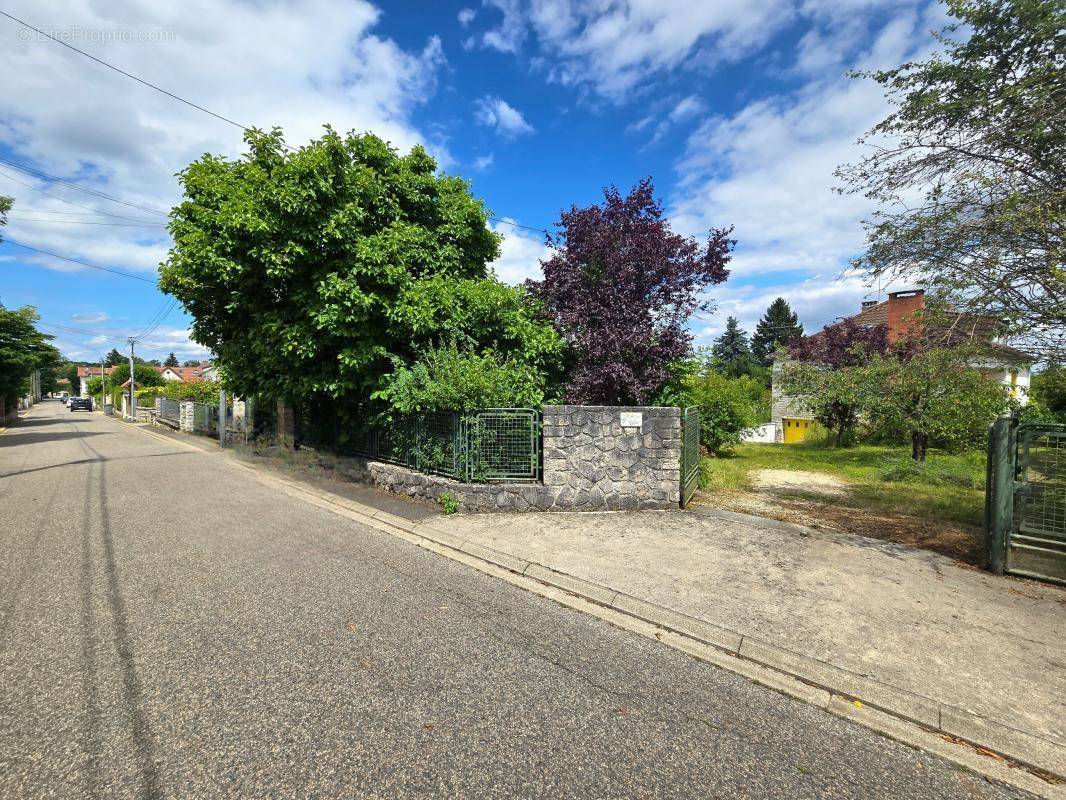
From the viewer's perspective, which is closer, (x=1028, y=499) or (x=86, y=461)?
(x=1028, y=499)

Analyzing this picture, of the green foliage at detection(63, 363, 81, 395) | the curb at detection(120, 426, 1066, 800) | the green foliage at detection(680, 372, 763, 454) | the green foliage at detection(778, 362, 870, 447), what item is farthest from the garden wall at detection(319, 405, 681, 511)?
the green foliage at detection(63, 363, 81, 395)

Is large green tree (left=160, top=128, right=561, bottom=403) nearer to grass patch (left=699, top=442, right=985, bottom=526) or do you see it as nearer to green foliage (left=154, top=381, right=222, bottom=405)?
grass patch (left=699, top=442, right=985, bottom=526)

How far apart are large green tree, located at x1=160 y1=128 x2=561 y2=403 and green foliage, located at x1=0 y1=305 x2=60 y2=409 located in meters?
18.4

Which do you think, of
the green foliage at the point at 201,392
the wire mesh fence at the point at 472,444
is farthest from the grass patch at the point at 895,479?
the green foliage at the point at 201,392

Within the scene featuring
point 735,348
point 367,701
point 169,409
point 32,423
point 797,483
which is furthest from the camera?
point 735,348

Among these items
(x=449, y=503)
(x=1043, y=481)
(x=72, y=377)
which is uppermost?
(x=72, y=377)

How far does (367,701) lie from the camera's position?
108 inches

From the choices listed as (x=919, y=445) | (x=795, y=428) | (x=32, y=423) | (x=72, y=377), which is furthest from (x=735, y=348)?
(x=72, y=377)

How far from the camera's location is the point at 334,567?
494 cm

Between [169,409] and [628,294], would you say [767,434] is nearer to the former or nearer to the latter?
[628,294]

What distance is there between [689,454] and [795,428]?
21.4 meters

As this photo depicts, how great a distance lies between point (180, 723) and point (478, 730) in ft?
5.36

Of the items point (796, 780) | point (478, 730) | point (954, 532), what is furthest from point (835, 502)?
point (478, 730)

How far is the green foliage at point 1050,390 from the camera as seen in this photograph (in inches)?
227
